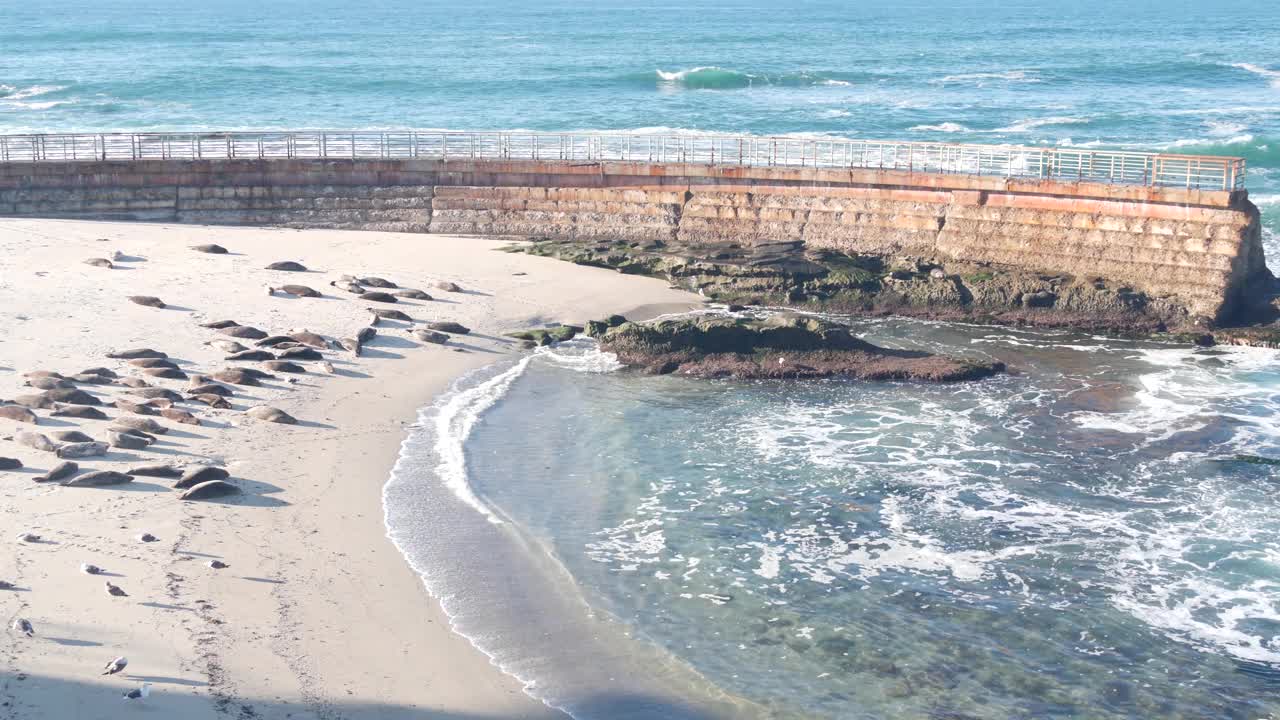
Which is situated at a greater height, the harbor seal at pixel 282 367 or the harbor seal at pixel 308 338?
the harbor seal at pixel 308 338

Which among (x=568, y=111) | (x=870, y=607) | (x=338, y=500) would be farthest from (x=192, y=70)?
(x=870, y=607)

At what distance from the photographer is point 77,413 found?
17984 mm

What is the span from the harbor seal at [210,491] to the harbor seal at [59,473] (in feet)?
4.81

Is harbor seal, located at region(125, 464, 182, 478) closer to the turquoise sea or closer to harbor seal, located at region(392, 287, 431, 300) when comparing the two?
the turquoise sea

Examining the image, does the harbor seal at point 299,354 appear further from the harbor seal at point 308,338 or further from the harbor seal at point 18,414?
the harbor seal at point 18,414

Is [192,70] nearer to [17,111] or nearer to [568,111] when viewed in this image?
[17,111]

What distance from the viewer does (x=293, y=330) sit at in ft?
78.2

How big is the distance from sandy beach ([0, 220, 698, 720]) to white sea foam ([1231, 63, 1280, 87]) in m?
53.5

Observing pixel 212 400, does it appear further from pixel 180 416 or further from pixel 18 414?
pixel 18 414

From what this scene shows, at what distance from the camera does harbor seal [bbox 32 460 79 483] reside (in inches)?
612

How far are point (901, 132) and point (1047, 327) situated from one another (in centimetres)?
2505

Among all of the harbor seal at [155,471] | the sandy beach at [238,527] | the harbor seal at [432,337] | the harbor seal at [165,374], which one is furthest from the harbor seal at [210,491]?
the harbor seal at [432,337]

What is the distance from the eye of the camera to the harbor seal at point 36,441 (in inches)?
652

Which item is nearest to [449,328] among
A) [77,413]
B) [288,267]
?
[288,267]
